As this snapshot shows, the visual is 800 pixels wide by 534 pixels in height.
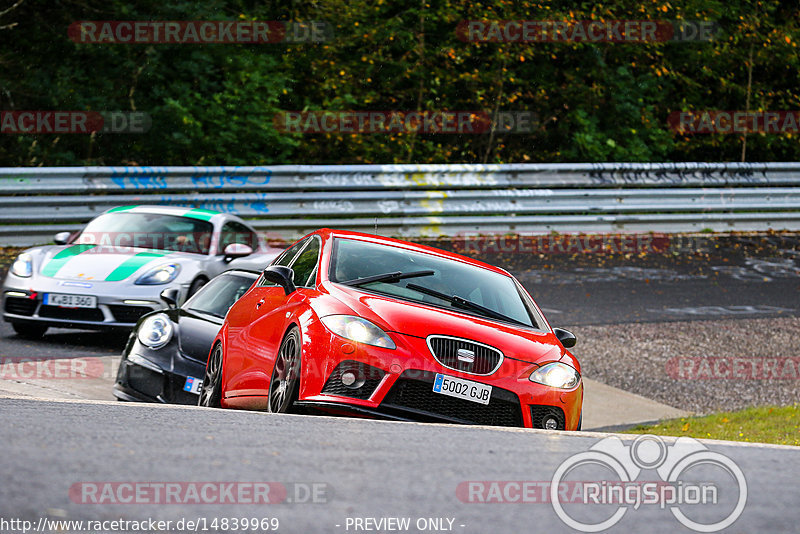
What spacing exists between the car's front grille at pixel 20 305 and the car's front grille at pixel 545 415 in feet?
19.7

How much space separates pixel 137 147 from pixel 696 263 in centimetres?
1033

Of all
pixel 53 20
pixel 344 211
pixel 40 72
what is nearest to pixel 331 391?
pixel 344 211

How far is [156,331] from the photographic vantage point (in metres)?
8.17

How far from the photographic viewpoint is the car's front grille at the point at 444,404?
18.7ft

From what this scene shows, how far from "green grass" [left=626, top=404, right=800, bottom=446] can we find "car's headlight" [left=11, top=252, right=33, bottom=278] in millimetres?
6018

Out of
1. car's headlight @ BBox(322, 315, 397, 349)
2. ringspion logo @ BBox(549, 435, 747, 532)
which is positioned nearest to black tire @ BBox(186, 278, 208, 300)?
car's headlight @ BBox(322, 315, 397, 349)

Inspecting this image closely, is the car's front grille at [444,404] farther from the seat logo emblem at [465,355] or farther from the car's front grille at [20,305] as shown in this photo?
the car's front grille at [20,305]

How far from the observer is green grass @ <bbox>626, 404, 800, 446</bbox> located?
816cm

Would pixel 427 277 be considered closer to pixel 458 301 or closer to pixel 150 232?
pixel 458 301

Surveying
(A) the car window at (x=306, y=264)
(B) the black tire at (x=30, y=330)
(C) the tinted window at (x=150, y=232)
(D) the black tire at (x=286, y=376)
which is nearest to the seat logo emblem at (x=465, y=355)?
(D) the black tire at (x=286, y=376)

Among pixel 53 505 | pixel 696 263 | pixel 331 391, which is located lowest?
pixel 696 263

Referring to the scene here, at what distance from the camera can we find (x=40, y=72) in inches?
766

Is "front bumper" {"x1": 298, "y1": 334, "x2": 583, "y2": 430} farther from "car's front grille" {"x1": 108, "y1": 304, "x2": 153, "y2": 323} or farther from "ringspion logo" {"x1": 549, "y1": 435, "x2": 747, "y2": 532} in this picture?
"car's front grille" {"x1": 108, "y1": 304, "x2": 153, "y2": 323}

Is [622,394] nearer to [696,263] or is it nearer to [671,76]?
[696,263]
